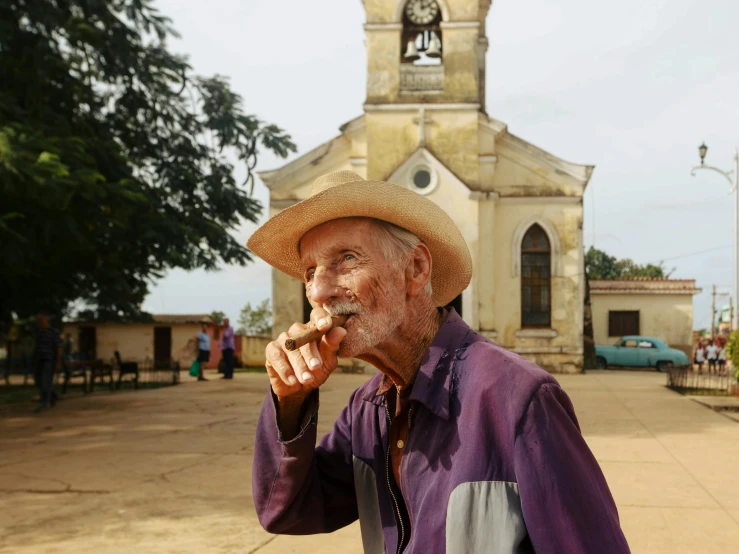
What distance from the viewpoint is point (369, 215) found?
2.26 metres

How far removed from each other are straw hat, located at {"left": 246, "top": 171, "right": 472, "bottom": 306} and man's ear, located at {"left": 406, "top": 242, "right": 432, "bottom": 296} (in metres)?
0.05

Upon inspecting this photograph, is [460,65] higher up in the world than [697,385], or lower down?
higher up

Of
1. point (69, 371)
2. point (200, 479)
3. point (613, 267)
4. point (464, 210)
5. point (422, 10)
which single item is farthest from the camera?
point (613, 267)

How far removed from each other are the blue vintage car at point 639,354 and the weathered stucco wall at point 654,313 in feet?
15.9

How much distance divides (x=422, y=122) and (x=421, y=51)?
2.32m

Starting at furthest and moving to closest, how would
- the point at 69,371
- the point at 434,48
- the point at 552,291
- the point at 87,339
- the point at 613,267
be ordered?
the point at 613,267 < the point at 87,339 < the point at 552,291 < the point at 434,48 < the point at 69,371

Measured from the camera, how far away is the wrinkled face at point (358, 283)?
2.20 metres

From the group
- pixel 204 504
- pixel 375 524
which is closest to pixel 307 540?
pixel 204 504

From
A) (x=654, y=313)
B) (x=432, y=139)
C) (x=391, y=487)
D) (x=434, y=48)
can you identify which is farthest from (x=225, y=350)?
(x=391, y=487)

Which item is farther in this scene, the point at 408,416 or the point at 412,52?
the point at 412,52

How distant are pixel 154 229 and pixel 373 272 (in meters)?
13.8

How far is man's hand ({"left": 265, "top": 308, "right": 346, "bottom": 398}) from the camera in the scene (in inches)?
80.4

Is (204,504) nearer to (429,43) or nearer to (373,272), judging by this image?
(373,272)

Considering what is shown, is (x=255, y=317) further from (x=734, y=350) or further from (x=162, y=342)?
(x=734, y=350)
